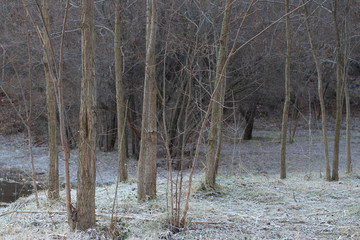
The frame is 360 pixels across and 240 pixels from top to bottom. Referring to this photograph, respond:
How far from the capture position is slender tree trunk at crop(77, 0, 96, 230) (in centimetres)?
440

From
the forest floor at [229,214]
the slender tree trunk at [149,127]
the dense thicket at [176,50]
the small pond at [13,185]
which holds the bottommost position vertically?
the small pond at [13,185]

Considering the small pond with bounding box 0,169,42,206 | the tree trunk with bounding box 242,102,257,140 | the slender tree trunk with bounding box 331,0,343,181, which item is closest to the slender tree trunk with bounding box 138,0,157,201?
the small pond with bounding box 0,169,42,206

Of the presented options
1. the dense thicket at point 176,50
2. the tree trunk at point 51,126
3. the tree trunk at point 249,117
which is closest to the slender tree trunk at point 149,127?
the tree trunk at point 51,126

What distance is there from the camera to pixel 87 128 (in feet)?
14.4

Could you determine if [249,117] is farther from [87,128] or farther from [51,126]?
[87,128]

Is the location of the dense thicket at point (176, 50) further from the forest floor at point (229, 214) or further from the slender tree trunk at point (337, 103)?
the forest floor at point (229, 214)

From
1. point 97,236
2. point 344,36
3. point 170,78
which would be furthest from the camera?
point 170,78

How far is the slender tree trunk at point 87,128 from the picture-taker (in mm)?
4402

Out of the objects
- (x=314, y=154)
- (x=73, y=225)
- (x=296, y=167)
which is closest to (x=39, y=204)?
(x=73, y=225)

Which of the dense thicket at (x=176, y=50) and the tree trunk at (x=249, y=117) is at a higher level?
the dense thicket at (x=176, y=50)

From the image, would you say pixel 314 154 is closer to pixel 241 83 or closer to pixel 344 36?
pixel 241 83

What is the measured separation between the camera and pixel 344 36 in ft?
33.2

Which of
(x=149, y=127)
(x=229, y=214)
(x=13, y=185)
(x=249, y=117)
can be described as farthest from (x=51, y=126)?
(x=249, y=117)

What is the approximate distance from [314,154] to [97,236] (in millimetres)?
15164
